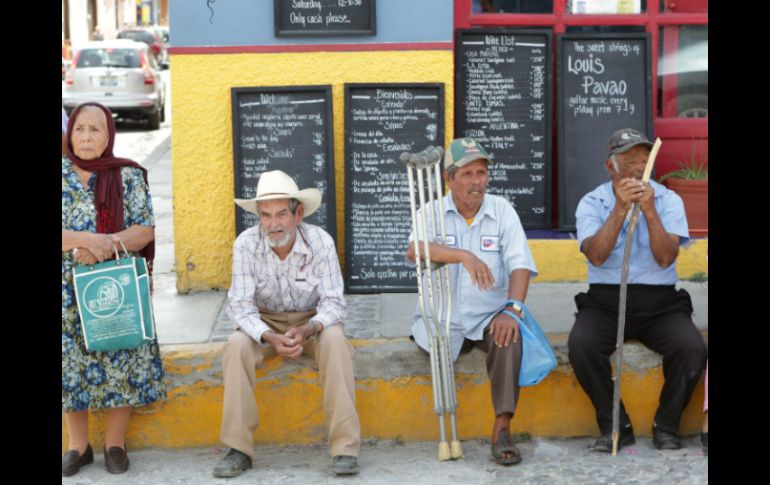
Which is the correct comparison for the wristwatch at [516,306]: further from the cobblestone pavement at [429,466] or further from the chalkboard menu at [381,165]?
the chalkboard menu at [381,165]

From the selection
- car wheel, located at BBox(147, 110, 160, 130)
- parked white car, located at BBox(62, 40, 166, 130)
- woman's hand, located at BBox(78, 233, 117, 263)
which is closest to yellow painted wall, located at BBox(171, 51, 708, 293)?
woman's hand, located at BBox(78, 233, 117, 263)

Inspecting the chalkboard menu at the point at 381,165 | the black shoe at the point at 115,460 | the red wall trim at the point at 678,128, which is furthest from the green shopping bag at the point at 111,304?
the red wall trim at the point at 678,128

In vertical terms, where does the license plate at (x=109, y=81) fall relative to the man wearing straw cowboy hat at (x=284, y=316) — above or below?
above

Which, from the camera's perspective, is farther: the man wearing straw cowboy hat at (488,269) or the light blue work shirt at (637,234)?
the light blue work shirt at (637,234)

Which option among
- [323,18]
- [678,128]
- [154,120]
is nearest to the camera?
[323,18]

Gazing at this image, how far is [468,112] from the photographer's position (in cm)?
686

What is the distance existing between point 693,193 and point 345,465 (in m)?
3.06

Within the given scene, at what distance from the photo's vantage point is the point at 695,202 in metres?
6.83

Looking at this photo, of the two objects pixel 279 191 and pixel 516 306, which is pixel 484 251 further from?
pixel 279 191

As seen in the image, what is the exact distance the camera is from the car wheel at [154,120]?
1877 centimetres

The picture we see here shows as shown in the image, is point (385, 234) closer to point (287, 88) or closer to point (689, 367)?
point (287, 88)

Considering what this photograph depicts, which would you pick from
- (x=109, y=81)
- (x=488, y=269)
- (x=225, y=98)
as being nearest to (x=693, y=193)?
(x=488, y=269)

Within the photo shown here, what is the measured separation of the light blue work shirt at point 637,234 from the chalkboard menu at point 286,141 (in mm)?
1763
